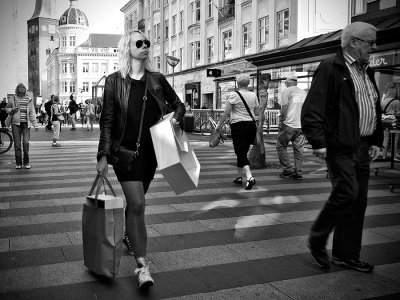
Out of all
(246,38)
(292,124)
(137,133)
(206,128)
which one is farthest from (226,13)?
(137,133)

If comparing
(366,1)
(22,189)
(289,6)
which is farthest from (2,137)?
(289,6)

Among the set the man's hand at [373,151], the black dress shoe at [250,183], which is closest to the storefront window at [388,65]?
the black dress shoe at [250,183]

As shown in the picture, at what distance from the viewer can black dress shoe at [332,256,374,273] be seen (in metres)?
3.80

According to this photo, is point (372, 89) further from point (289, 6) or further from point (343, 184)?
point (289, 6)

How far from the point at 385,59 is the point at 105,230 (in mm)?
10979

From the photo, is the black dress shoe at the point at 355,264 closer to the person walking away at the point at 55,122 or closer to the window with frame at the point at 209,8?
the person walking away at the point at 55,122

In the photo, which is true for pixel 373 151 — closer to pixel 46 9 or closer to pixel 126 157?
pixel 126 157

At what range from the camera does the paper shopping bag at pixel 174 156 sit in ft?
11.6

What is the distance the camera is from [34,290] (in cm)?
342

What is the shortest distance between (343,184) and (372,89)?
0.84 meters

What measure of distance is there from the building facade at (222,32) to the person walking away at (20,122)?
44.8ft

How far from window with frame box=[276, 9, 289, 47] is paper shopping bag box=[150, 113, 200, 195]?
23925mm

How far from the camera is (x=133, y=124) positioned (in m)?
3.60

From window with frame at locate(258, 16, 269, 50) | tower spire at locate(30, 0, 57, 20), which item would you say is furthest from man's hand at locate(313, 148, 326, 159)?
tower spire at locate(30, 0, 57, 20)
